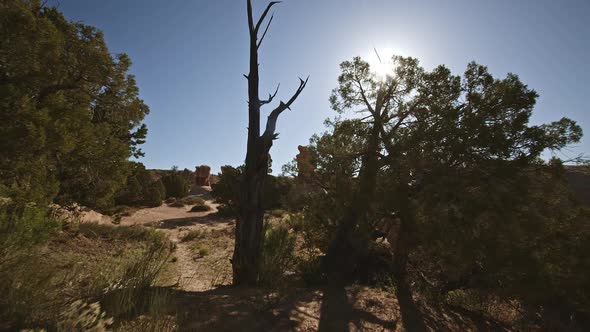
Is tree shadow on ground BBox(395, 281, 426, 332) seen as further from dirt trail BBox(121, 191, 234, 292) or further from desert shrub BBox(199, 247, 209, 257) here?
desert shrub BBox(199, 247, 209, 257)

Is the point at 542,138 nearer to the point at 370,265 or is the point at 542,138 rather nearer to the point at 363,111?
the point at 363,111

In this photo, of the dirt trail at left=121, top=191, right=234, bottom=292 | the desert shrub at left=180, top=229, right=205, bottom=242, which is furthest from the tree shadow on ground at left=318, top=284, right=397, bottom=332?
the desert shrub at left=180, top=229, right=205, bottom=242

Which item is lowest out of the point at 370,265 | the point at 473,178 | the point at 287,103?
the point at 370,265

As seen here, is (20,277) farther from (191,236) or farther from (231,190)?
(231,190)

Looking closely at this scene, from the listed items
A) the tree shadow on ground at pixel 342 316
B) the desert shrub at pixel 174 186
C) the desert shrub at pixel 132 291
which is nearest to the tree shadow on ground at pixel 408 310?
the tree shadow on ground at pixel 342 316

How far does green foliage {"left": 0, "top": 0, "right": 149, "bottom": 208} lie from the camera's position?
6352mm

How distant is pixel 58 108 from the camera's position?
723 centimetres

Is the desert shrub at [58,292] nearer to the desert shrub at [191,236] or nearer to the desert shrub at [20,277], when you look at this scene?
the desert shrub at [20,277]

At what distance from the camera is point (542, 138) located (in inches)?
230

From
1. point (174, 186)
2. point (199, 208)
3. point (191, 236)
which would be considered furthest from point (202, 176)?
point (191, 236)

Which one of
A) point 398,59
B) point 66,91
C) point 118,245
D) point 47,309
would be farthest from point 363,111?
point 118,245

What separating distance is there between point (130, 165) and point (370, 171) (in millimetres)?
8793

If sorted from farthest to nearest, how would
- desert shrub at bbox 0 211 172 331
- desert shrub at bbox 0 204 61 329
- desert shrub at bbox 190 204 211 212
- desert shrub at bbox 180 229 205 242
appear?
desert shrub at bbox 190 204 211 212, desert shrub at bbox 180 229 205 242, desert shrub at bbox 0 204 61 329, desert shrub at bbox 0 211 172 331

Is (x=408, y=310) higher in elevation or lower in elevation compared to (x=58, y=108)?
lower
